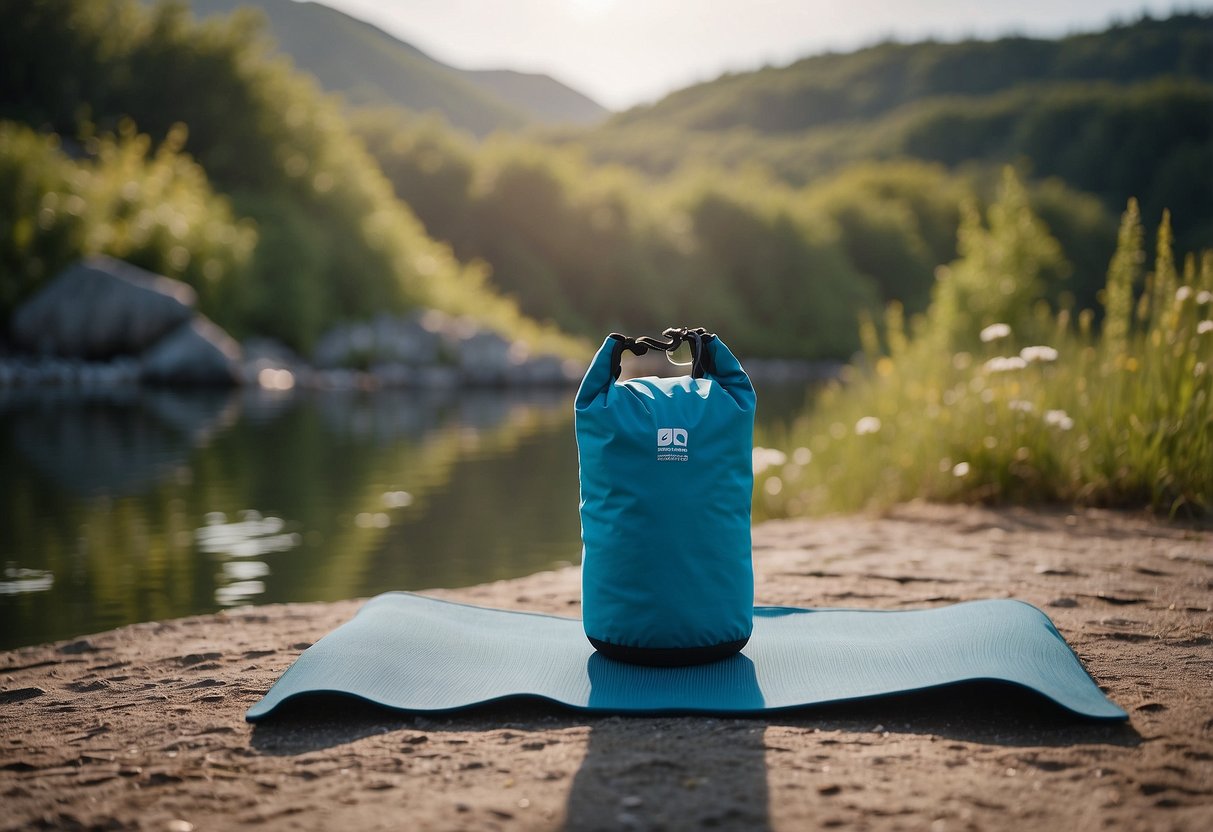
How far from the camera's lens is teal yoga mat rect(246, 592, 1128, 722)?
2934 millimetres

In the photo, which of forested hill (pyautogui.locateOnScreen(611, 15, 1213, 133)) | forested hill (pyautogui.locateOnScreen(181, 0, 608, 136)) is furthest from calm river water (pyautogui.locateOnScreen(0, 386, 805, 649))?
forested hill (pyautogui.locateOnScreen(611, 15, 1213, 133))

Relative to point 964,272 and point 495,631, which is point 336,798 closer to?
point 495,631

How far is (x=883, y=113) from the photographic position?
113 metres

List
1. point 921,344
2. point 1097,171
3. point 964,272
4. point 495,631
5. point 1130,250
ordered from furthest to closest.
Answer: point 1097,171 < point 964,272 < point 921,344 < point 1130,250 < point 495,631

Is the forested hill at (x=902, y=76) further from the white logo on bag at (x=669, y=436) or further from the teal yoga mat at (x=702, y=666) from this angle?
the white logo on bag at (x=669, y=436)

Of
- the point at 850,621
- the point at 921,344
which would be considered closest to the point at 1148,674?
the point at 850,621

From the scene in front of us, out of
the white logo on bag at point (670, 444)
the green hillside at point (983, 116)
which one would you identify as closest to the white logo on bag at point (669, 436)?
the white logo on bag at point (670, 444)

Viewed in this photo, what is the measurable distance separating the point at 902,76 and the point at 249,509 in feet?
398

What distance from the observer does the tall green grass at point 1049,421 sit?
→ 5.79 metres

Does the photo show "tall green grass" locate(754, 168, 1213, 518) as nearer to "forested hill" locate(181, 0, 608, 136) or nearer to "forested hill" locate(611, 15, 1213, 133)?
"forested hill" locate(611, 15, 1213, 133)

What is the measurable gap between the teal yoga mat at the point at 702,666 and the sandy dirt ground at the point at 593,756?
65mm

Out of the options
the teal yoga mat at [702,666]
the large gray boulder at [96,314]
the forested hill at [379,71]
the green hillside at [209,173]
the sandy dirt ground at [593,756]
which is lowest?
the sandy dirt ground at [593,756]

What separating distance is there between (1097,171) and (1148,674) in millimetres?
88126

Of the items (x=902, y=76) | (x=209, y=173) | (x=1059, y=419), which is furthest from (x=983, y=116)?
(x=1059, y=419)
